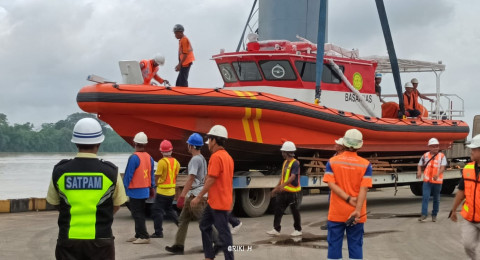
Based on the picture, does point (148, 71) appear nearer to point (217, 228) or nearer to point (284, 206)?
point (284, 206)

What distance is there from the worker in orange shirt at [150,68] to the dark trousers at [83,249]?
791 centimetres

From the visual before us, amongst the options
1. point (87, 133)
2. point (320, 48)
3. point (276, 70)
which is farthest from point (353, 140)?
point (276, 70)

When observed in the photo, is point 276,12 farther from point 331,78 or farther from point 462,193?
point 462,193

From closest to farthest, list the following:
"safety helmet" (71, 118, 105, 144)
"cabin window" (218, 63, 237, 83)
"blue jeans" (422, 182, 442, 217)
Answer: "safety helmet" (71, 118, 105, 144), "blue jeans" (422, 182, 442, 217), "cabin window" (218, 63, 237, 83)

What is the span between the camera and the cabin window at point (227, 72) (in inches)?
577

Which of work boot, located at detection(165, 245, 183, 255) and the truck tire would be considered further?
the truck tire

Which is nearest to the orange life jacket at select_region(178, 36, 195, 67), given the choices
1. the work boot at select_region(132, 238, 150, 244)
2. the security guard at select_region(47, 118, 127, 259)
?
the work boot at select_region(132, 238, 150, 244)

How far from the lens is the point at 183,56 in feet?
40.9

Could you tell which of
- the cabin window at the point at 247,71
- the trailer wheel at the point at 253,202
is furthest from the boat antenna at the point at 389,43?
the trailer wheel at the point at 253,202

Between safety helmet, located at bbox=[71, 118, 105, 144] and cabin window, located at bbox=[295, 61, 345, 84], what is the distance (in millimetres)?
9857

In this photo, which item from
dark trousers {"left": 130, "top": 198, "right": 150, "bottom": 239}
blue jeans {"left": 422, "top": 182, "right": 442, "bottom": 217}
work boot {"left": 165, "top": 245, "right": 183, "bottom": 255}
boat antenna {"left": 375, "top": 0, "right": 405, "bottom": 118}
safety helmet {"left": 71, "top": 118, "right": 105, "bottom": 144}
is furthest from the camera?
boat antenna {"left": 375, "top": 0, "right": 405, "bottom": 118}

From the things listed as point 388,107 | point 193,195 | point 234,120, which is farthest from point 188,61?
point 388,107

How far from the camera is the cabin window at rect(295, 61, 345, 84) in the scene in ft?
46.2

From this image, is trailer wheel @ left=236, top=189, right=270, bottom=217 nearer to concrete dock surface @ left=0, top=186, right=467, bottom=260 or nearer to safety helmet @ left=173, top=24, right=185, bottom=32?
concrete dock surface @ left=0, top=186, right=467, bottom=260
